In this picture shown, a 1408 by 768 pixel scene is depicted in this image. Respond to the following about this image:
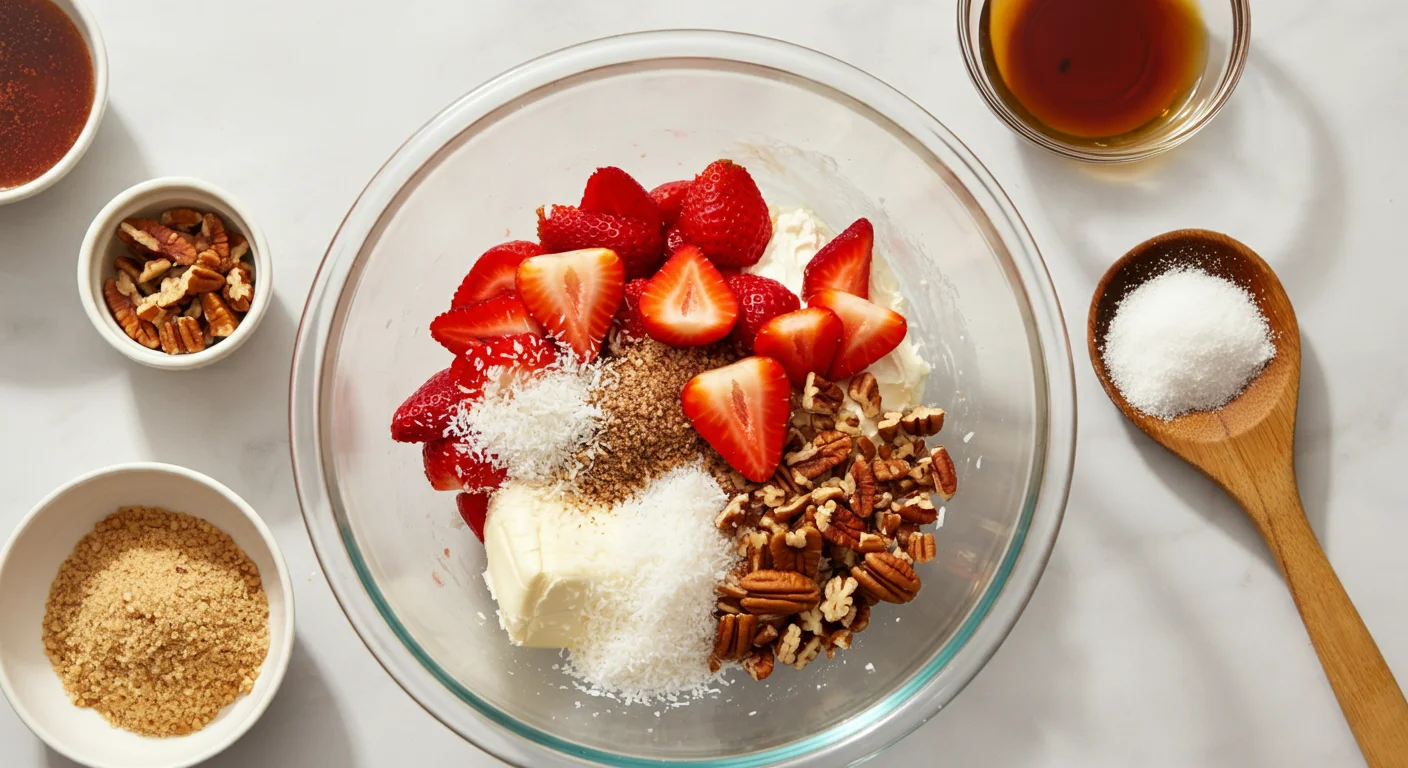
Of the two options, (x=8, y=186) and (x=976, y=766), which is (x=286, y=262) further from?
(x=976, y=766)

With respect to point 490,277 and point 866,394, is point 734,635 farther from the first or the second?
point 490,277

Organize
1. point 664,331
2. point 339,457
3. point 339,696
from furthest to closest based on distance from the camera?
point 339,696 < point 339,457 < point 664,331

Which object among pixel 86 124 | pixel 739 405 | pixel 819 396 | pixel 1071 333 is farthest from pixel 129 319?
pixel 1071 333

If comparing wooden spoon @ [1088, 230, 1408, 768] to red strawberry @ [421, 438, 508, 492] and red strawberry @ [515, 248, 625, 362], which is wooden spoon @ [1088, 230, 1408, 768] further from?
red strawberry @ [421, 438, 508, 492]

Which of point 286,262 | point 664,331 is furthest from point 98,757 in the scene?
point 664,331

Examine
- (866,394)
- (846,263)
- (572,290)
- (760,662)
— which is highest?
(846,263)

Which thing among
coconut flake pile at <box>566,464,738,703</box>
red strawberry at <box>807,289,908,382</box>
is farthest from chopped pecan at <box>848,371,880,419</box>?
coconut flake pile at <box>566,464,738,703</box>

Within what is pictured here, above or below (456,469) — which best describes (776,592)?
above

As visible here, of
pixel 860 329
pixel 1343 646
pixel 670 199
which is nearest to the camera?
pixel 860 329

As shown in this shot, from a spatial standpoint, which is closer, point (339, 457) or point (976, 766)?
point (339, 457)
